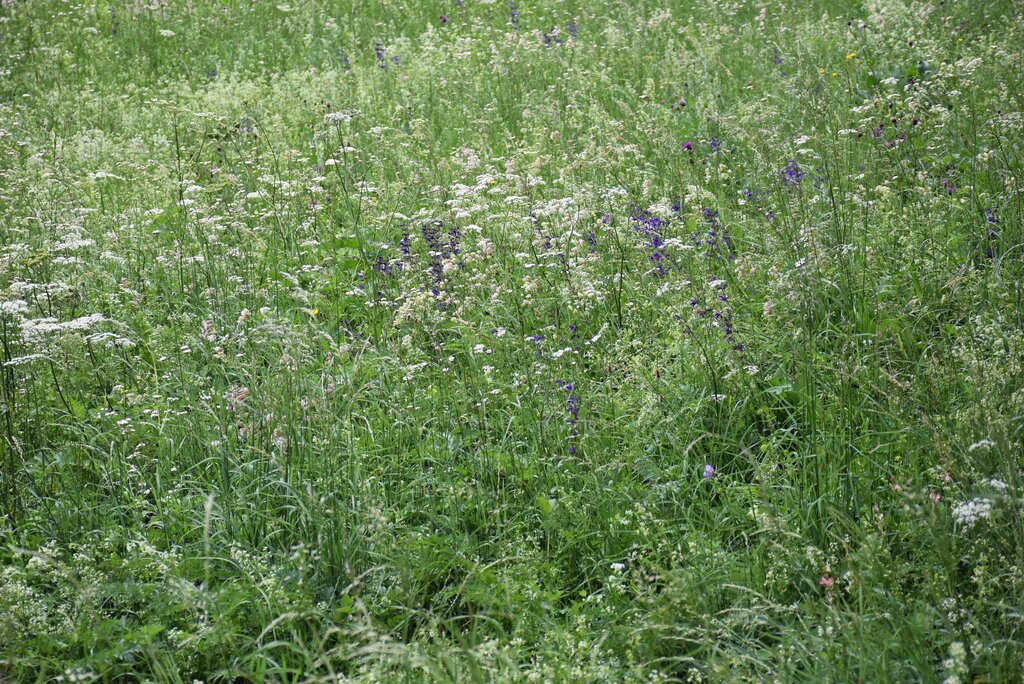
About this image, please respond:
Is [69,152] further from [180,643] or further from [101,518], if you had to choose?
[180,643]

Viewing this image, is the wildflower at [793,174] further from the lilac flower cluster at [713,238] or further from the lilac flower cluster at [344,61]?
the lilac flower cluster at [344,61]

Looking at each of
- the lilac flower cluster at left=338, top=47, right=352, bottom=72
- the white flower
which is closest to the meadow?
the white flower

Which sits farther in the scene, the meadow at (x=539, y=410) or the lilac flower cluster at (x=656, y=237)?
the lilac flower cluster at (x=656, y=237)

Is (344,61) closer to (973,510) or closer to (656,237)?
(656,237)

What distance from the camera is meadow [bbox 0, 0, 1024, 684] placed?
2371mm

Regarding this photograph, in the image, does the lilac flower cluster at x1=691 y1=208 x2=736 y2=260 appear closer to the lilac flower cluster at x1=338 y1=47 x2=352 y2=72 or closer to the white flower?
the white flower

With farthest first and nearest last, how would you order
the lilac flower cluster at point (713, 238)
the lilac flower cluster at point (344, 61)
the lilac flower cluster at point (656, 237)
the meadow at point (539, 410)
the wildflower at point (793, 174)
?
the lilac flower cluster at point (344, 61) < the wildflower at point (793, 174) < the lilac flower cluster at point (713, 238) < the lilac flower cluster at point (656, 237) < the meadow at point (539, 410)

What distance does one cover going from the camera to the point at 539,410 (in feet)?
11.5

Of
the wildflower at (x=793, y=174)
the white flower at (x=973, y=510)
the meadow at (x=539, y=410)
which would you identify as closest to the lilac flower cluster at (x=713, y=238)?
the meadow at (x=539, y=410)

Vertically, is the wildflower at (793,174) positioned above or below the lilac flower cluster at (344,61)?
above

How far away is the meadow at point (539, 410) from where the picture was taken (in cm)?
237

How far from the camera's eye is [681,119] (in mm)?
6723

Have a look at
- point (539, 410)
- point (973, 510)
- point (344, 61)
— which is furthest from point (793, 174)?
point (344, 61)

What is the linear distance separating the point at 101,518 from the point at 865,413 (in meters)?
2.49
